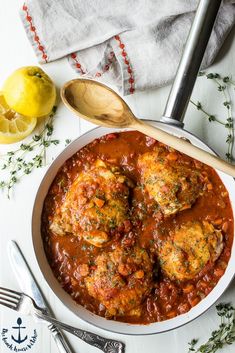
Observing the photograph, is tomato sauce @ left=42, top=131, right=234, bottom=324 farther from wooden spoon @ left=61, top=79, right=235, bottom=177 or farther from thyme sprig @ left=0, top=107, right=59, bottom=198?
thyme sprig @ left=0, top=107, right=59, bottom=198

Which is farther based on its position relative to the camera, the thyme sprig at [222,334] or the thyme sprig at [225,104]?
the thyme sprig at [225,104]

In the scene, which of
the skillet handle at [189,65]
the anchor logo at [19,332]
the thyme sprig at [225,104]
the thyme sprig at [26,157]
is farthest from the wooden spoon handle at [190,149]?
the anchor logo at [19,332]

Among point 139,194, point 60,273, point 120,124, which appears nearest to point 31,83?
point 120,124

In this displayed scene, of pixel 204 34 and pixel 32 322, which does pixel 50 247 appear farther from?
pixel 204 34

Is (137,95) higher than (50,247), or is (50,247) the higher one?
(137,95)

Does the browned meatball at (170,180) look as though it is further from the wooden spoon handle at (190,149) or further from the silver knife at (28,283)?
the silver knife at (28,283)

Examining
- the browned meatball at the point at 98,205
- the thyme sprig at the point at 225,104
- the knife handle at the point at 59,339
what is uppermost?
the thyme sprig at the point at 225,104

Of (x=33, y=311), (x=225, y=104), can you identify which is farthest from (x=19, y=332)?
(x=225, y=104)
